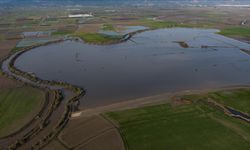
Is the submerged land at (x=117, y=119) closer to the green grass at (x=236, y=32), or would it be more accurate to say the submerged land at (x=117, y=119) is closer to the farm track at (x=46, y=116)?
the farm track at (x=46, y=116)

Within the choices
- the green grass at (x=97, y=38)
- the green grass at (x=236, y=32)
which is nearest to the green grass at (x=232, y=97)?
the green grass at (x=97, y=38)

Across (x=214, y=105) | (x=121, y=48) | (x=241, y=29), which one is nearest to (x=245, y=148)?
(x=214, y=105)

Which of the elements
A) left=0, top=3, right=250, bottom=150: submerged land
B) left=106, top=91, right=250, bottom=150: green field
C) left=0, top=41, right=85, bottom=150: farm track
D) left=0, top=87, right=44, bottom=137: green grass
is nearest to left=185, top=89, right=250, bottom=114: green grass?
left=0, top=3, right=250, bottom=150: submerged land

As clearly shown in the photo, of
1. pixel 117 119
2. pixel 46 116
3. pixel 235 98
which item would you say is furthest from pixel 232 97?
Result: pixel 46 116

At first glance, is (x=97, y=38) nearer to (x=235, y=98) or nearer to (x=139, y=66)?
(x=139, y=66)

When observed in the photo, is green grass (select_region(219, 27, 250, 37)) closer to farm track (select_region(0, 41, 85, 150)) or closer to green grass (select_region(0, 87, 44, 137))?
farm track (select_region(0, 41, 85, 150))
